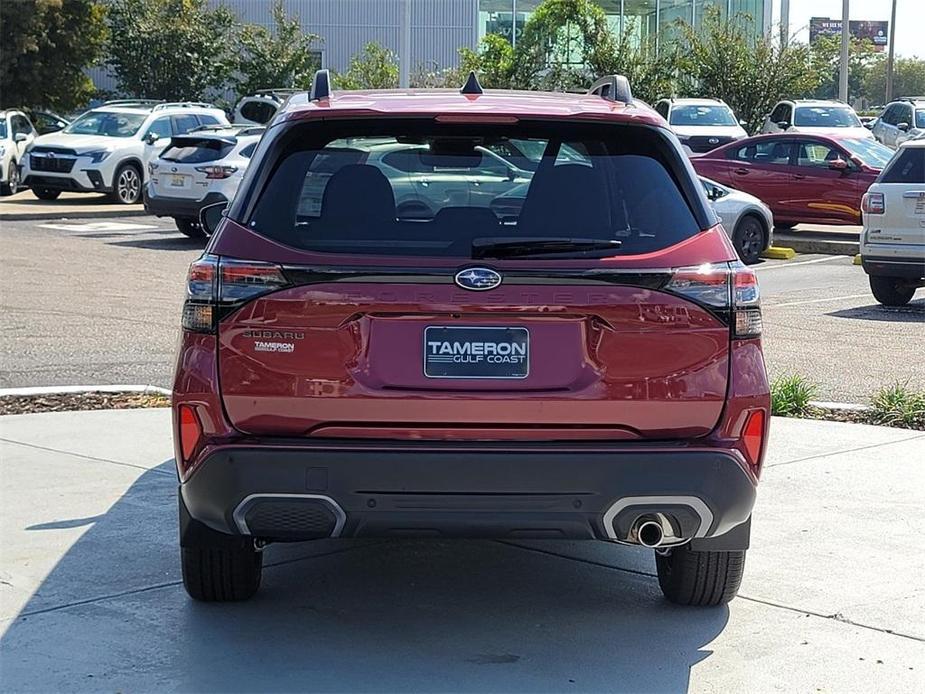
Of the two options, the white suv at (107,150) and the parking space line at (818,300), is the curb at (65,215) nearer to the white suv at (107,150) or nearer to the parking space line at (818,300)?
the white suv at (107,150)

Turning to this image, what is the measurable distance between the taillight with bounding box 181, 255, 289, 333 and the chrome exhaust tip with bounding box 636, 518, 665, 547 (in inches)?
52.3

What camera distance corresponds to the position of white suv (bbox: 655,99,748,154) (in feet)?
95.1

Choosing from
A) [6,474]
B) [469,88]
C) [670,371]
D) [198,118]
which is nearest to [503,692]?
[670,371]

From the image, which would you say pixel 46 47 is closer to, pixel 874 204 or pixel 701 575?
pixel 874 204

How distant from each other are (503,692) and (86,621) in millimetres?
1565

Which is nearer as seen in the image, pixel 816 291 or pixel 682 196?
pixel 682 196

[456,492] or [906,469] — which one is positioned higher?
[456,492]

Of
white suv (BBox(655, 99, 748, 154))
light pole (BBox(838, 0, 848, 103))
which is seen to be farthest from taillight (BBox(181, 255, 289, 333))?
light pole (BBox(838, 0, 848, 103))

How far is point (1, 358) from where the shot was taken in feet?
35.3

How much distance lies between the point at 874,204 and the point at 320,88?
10.6m

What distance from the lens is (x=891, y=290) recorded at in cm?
1506

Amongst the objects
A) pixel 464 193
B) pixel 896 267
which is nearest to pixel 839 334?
pixel 896 267

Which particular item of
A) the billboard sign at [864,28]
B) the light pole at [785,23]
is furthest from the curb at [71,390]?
the billboard sign at [864,28]

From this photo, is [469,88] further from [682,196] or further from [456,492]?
[456,492]
